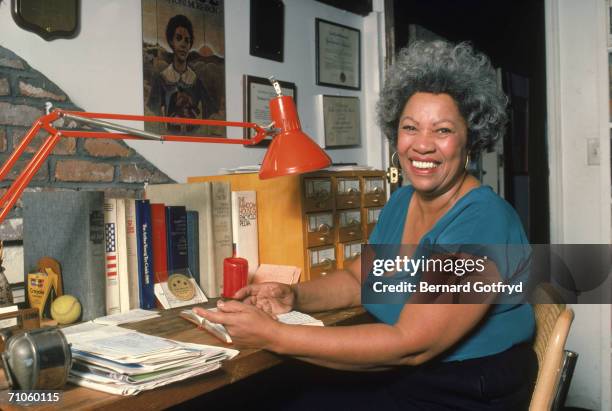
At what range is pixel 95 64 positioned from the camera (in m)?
1.76

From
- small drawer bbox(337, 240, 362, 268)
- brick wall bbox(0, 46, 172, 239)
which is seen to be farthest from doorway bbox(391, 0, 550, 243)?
brick wall bbox(0, 46, 172, 239)

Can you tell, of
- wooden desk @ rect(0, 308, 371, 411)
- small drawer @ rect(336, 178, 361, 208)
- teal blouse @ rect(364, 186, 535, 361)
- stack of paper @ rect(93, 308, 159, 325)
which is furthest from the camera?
small drawer @ rect(336, 178, 361, 208)

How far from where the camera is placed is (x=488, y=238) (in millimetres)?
1217

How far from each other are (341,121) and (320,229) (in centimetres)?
95

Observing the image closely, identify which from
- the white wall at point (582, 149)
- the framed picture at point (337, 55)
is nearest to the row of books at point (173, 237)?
the framed picture at point (337, 55)

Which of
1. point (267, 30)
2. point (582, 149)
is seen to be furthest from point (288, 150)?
point (582, 149)

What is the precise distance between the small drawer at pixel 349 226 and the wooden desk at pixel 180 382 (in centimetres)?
55

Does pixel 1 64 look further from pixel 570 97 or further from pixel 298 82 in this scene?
pixel 570 97

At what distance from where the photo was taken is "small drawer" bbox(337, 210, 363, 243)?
202 cm

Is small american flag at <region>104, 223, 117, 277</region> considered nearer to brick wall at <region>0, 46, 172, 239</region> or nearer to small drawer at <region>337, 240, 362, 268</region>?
brick wall at <region>0, 46, 172, 239</region>

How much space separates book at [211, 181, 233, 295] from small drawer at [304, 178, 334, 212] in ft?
0.89

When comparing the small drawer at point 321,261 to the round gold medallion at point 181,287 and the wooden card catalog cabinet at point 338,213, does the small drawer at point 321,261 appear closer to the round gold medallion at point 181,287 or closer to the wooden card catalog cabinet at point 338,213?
the wooden card catalog cabinet at point 338,213

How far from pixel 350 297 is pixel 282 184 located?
443 millimetres
